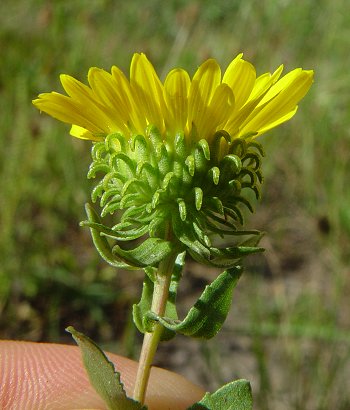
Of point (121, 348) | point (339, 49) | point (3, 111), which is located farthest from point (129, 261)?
point (339, 49)

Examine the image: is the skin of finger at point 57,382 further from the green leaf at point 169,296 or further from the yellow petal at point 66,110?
the yellow petal at point 66,110

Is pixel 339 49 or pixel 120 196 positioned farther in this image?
pixel 339 49

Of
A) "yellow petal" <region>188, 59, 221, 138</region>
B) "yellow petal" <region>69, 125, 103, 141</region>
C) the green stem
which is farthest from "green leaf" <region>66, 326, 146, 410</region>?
"yellow petal" <region>188, 59, 221, 138</region>

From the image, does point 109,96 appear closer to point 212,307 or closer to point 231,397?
point 212,307

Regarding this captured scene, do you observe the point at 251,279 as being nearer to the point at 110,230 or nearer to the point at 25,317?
the point at 25,317

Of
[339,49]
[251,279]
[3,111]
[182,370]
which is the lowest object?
[182,370]

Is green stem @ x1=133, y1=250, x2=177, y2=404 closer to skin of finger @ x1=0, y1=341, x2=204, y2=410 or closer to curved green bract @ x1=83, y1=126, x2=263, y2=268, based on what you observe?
curved green bract @ x1=83, y1=126, x2=263, y2=268
